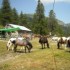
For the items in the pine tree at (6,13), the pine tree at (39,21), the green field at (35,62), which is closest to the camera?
the green field at (35,62)

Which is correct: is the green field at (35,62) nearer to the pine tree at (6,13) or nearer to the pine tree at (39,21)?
the pine tree at (39,21)

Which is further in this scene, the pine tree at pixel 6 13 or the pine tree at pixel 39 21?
the pine tree at pixel 6 13

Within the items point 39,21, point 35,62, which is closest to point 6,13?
point 39,21

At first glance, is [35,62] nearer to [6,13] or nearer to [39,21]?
[39,21]

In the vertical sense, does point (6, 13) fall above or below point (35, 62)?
above

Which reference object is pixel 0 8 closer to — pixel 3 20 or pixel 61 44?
pixel 3 20

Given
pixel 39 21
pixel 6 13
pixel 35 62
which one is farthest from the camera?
pixel 6 13

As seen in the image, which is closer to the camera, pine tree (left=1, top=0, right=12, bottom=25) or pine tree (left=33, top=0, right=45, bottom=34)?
pine tree (left=33, top=0, right=45, bottom=34)

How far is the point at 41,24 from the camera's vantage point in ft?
375

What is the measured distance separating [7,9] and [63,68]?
342ft

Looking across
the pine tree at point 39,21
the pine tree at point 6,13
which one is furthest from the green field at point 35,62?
the pine tree at point 6,13

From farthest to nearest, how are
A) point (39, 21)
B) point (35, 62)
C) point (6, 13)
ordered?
point (6, 13) → point (39, 21) → point (35, 62)

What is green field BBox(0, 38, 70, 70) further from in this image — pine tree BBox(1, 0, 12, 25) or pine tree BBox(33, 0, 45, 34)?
pine tree BBox(1, 0, 12, 25)

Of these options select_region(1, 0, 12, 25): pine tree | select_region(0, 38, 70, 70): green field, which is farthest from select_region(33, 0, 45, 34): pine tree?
select_region(0, 38, 70, 70): green field
